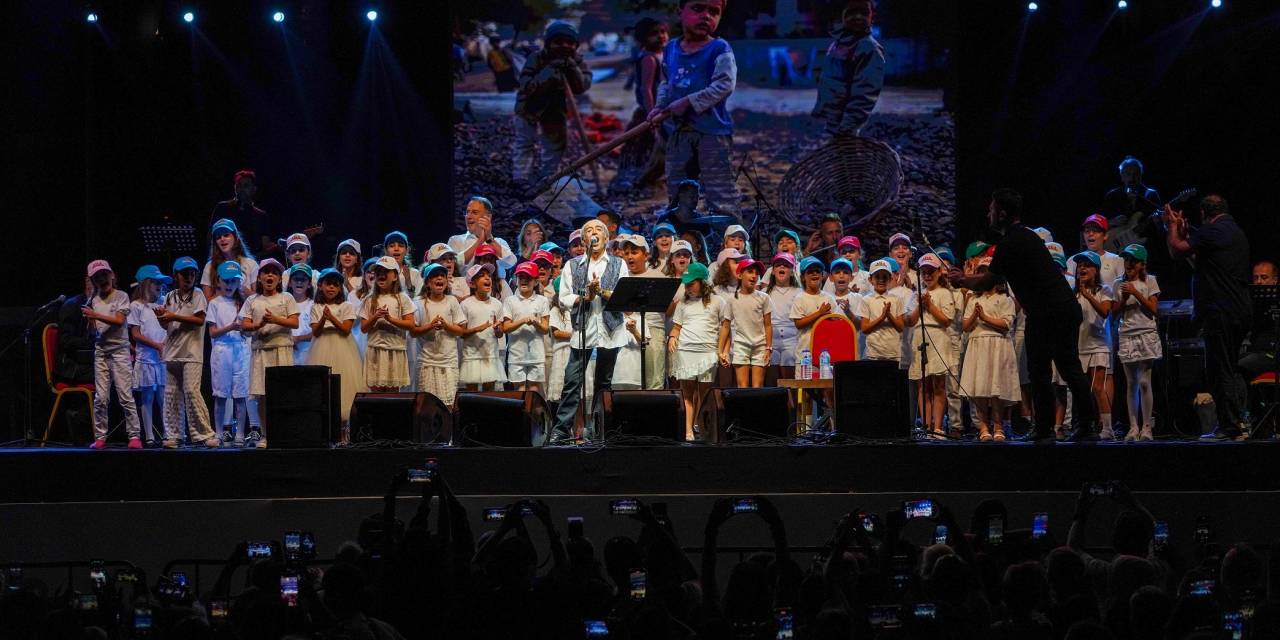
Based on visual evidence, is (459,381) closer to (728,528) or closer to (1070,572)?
(728,528)

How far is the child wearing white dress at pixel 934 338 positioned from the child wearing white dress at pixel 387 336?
13.8ft

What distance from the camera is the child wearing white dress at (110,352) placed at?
11.5 meters

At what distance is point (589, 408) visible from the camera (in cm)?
1126

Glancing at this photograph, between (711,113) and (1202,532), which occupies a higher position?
(711,113)

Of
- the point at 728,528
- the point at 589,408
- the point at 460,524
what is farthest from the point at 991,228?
the point at 460,524

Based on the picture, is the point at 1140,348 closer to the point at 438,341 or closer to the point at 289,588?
the point at 438,341

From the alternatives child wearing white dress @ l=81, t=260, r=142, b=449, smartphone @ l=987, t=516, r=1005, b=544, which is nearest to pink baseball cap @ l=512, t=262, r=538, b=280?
child wearing white dress @ l=81, t=260, r=142, b=449

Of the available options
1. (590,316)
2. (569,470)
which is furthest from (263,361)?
(569,470)

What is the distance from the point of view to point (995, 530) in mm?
5844

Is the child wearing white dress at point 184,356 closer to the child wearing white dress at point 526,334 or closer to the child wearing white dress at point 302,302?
the child wearing white dress at point 302,302

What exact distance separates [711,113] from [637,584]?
37.5 feet

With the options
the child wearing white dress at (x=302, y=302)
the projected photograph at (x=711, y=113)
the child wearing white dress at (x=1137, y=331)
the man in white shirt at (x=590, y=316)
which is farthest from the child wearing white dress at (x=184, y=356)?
the child wearing white dress at (x=1137, y=331)

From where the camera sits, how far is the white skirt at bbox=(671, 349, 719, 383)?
11258mm

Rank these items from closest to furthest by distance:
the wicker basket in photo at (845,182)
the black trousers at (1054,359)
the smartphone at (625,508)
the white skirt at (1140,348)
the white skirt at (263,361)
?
the smartphone at (625,508) → the black trousers at (1054,359) → the white skirt at (1140,348) → the white skirt at (263,361) → the wicker basket in photo at (845,182)
